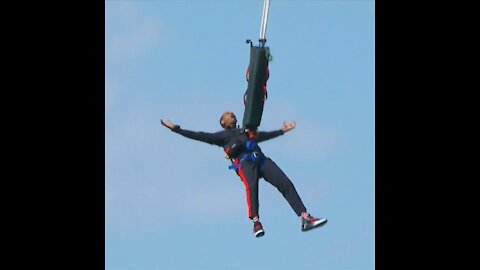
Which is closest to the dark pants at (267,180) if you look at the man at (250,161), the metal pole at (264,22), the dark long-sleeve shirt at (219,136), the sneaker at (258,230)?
the man at (250,161)

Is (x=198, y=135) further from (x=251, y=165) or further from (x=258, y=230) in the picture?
(x=258, y=230)

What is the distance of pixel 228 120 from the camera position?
12.3 meters

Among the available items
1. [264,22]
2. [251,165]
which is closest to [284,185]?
[251,165]

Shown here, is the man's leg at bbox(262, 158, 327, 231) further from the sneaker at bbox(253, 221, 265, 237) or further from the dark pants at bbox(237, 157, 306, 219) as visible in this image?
the sneaker at bbox(253, 221, 265, 237)

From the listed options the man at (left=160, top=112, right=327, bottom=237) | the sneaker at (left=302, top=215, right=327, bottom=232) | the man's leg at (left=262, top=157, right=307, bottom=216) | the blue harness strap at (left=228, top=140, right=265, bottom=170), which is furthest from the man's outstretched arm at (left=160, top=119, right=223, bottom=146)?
the sneaker at (left=302, top=215, right=327, bottom=232)

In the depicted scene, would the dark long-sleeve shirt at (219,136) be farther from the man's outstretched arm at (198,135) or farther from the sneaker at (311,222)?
the sneaker at (311,222)

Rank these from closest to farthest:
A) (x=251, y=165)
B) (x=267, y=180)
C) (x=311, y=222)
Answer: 1. (x=311, y=222)
2. (x=251, y=165)
3. (x=267, y=180)

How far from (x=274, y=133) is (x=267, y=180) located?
0.68 m

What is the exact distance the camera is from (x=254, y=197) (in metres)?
11.9

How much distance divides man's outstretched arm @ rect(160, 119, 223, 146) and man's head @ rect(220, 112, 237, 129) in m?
0.22

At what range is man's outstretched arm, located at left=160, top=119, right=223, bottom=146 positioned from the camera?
472 inches
